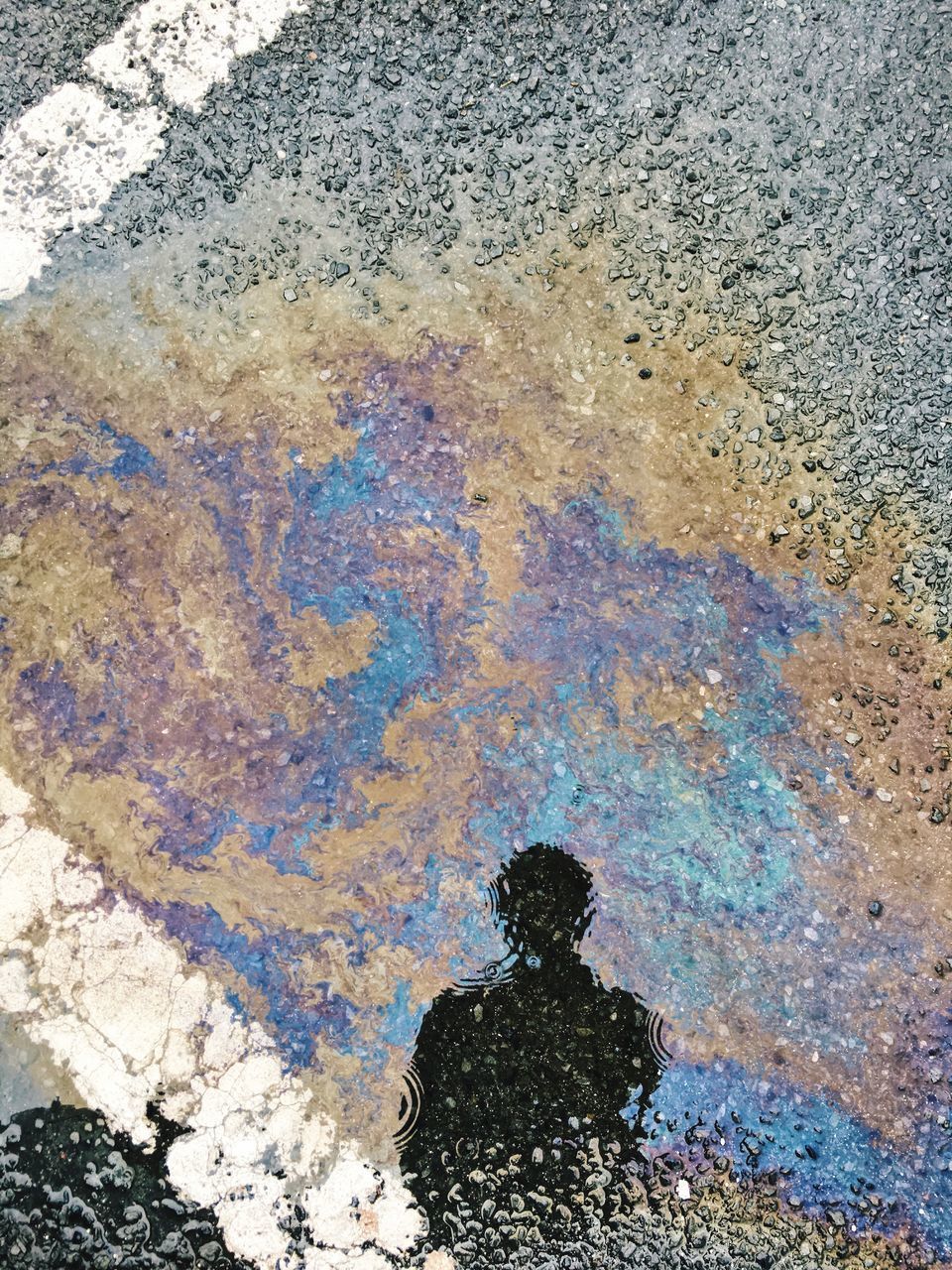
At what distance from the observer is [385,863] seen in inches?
98.2

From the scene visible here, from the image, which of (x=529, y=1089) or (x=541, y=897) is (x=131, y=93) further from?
(x=529, y=1089)

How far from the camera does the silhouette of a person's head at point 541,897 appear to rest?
2.48 meters

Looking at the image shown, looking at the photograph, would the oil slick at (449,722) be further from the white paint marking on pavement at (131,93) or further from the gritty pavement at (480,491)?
the white paint marking on pavement at (131,93)

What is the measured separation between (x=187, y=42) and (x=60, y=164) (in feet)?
2.18

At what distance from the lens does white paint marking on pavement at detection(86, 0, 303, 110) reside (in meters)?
2.53

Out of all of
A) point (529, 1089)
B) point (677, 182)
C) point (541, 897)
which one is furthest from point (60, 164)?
point (529, 1089)

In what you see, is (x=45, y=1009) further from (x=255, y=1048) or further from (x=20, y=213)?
(x=20, y=213)

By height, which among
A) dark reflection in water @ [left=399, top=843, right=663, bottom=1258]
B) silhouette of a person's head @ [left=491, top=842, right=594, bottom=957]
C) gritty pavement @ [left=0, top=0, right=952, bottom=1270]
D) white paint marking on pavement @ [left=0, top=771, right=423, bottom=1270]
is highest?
gritty pavement @ [left=0, top=0, right=952, bottom=1270]

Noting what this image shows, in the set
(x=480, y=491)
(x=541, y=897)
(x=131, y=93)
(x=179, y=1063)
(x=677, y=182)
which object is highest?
(x=677, y=182)

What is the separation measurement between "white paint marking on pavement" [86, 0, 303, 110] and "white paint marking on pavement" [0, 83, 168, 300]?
0.39ft

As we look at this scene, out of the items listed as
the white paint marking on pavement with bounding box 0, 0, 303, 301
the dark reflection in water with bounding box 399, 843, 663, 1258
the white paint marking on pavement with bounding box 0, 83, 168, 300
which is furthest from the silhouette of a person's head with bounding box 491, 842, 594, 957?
the white paint marking on pavement with bounding box 0, 0, 303, 301

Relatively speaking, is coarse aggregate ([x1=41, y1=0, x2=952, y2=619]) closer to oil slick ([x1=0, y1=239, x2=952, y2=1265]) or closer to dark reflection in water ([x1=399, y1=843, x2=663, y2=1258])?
oil slick ([x1=0, y1=239, x2=952, y2=1265])

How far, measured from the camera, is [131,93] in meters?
2.53

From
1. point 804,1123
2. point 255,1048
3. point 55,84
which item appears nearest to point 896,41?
point 55,84
